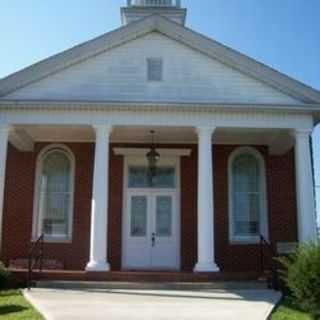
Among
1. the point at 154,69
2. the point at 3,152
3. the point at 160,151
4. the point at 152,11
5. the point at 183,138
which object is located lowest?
the point at 3,152

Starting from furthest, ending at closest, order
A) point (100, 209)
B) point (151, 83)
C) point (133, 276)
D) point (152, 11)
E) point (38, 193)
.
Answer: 1. point (152, 11)
2. point (38, 193)
3. point (151, 83)
4. point (100, 209)
5. point (133, 276)

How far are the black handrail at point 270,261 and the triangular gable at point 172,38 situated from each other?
4484 mm

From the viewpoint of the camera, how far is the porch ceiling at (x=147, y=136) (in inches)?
644

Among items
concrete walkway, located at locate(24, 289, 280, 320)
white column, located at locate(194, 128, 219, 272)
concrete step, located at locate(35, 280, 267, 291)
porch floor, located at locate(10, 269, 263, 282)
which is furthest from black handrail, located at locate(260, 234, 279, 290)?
white column, located at locate(194, 128, 219, 272)

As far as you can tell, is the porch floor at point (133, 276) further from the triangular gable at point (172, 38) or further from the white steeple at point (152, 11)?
the white steeple at point (152, 11)

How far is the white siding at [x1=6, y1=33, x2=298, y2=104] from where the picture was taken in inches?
611

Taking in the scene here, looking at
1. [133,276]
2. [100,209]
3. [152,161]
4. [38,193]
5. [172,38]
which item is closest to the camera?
[133,276]

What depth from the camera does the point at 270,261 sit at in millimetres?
15000

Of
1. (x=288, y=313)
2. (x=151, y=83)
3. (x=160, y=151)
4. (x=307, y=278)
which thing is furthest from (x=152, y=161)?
(x=307, y=278)

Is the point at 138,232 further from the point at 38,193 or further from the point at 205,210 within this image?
the point at 205,210

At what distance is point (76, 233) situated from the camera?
58.4ft

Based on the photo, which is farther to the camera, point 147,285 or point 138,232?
point 138,232

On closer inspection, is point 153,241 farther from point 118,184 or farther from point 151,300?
point 151,300

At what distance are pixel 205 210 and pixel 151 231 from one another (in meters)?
3.66
